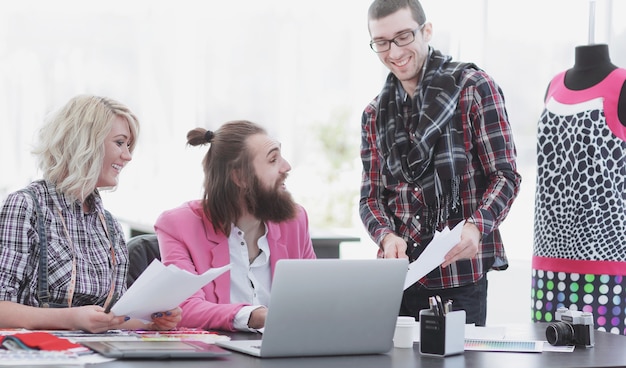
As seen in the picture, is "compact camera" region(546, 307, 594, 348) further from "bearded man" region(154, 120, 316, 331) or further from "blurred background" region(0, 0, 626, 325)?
"blurred background" region(0, 0, 626, 325)

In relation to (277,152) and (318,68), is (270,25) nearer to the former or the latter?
(318,68)

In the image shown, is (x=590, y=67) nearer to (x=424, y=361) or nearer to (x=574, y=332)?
(x=574, y=332)

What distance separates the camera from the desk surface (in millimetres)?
1612

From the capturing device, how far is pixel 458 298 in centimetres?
252

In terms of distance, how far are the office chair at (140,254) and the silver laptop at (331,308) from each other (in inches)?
33.2

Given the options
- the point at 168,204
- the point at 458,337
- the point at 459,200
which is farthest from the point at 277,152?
the point at 168,204

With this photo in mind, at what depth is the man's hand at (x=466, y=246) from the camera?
225 cm

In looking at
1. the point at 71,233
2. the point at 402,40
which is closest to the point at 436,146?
the point at 402,40

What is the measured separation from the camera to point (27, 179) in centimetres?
572

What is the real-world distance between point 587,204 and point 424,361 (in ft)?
4.58

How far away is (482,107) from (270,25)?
355 cm

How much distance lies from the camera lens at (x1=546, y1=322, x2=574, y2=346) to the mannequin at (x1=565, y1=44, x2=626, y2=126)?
1.26m

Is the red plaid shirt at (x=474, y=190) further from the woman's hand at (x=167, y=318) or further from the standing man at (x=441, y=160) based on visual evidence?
the woman's hand at (x=167, y=318)

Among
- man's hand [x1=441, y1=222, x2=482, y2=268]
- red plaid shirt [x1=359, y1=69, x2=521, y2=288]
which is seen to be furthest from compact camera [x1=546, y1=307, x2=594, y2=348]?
red plaid shirt [x1=359, y1=69, x2=521, y2=288]
